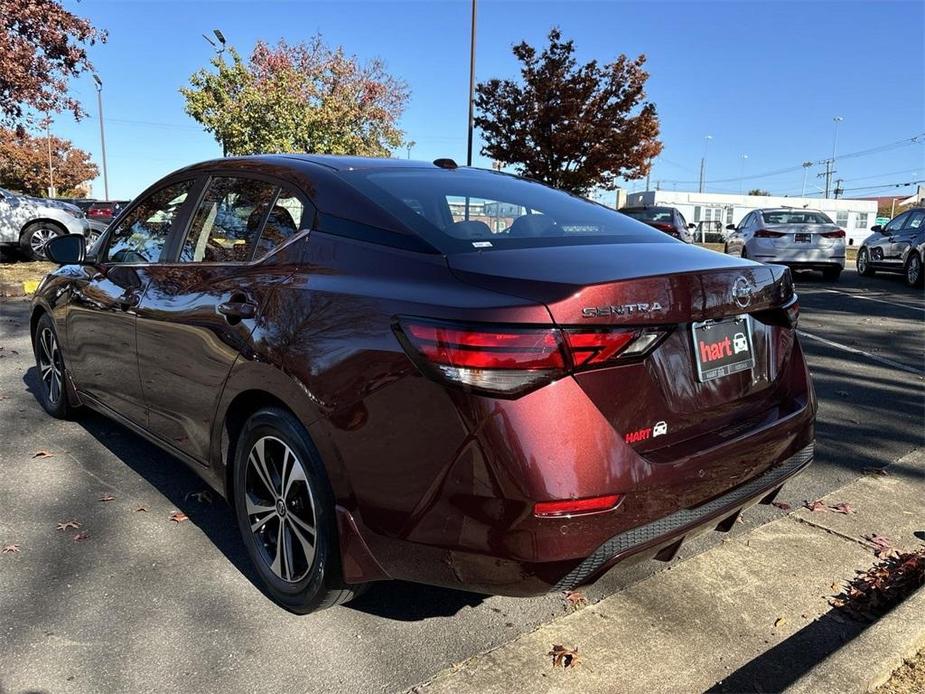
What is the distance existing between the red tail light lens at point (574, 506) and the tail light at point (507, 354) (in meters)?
0.31

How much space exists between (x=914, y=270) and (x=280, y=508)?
14.5 m

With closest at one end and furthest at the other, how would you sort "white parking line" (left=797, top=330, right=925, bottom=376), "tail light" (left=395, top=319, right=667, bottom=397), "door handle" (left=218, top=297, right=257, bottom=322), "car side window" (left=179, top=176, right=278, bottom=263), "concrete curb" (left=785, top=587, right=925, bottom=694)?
1. "tail light" (left=395, top=319, right=667, bottom=397)
2. "concrete curb" (left=785, top=587, right=925, bottom=694)
3. "door handle" (left=218, top=297, right=257, bottom=322)
4. "car side window" (left=179, top=176, right=278, bottom=263)
5. "white parking line" (left=797, top=330, right=925, bottom=376)

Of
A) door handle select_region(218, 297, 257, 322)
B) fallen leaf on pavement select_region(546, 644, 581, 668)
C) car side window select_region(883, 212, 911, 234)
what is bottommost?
fallen leaf on pavement select_region(546, 644, 581, 668)

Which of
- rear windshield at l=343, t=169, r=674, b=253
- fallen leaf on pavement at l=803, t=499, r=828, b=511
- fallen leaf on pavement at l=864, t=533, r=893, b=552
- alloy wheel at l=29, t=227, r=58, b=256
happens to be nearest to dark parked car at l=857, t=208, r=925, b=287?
fallen leaf on pavement at l=803, t=499, r=828, b=511

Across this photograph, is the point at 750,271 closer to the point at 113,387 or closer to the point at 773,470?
the point at 773,470

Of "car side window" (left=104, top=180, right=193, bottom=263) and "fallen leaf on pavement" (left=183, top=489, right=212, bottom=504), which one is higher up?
"car side window" (left=104, top=180, right=193, bottom=263)

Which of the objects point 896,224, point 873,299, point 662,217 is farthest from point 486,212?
point 896,224

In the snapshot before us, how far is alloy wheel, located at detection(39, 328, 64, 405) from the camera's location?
457 centimetres

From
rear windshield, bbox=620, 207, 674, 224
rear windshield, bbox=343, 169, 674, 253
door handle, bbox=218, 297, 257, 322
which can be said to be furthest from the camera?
rear windshield, bbox=620, 207, 674, 224

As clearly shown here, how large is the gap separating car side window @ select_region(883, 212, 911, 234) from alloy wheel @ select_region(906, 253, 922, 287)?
134 cm

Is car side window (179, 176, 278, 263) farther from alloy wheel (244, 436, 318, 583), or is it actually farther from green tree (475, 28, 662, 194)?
green tree (475, 28, 662, 194)

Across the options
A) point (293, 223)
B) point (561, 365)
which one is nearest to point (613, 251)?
point (561, 365)

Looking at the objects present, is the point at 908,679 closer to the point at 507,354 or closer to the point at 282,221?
the point at 507,354

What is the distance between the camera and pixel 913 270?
44.7ft
